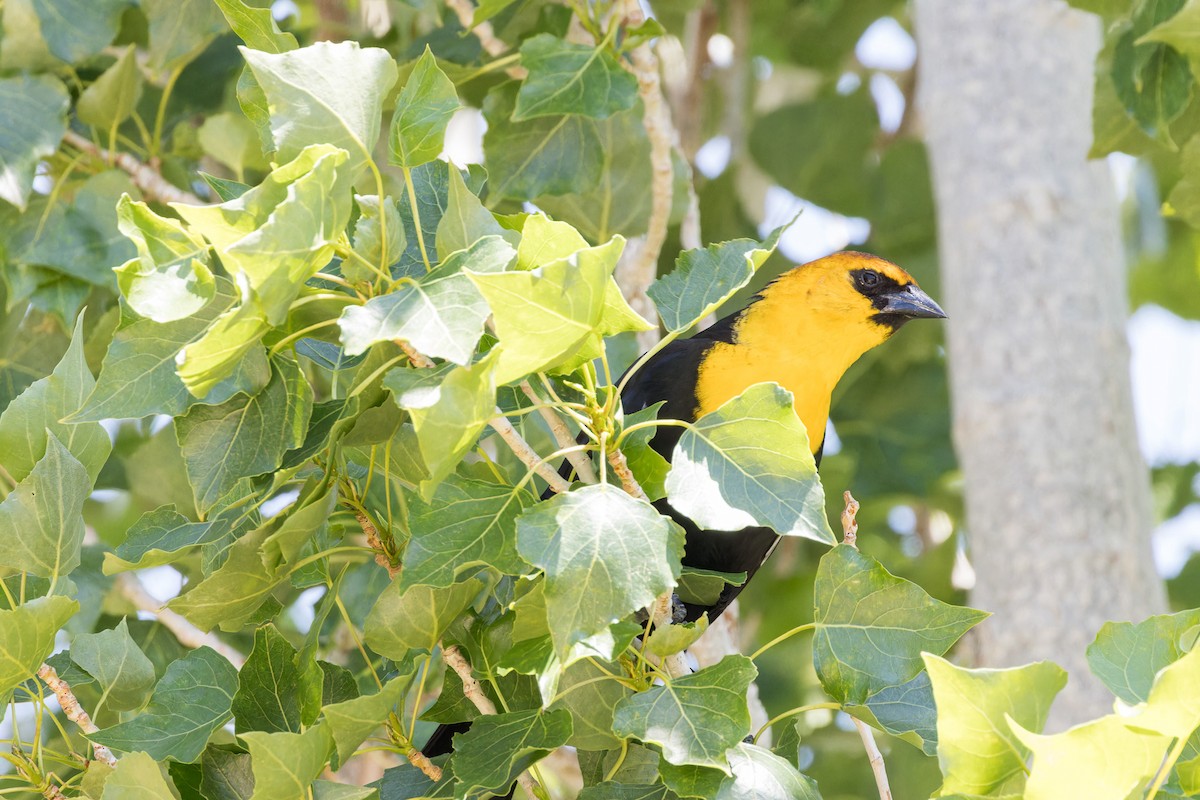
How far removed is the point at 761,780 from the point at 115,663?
88 centimetres

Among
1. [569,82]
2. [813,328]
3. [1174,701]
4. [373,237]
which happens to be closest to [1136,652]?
[1174,701]

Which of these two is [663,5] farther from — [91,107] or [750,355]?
[91,107]

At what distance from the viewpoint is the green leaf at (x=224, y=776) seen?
173 cm

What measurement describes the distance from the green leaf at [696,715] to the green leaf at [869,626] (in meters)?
0.17

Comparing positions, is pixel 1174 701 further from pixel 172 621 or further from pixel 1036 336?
pixel 1036 336

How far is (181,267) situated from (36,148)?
1.49 meters

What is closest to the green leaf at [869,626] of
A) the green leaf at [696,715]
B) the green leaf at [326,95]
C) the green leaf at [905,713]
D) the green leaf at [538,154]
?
the green leaf at [905,713]

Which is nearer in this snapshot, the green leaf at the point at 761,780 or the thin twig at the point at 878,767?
the green leaf at the point at 761,780

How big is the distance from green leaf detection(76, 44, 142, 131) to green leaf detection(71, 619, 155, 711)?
141 centimetres

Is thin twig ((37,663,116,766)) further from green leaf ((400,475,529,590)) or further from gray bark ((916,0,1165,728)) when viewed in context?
gray bark ((916,0,1165,728))

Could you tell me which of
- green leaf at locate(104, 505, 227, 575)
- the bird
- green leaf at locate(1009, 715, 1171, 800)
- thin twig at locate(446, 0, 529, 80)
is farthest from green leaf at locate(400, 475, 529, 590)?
thin twig at locate(446, 0, 529, 80)

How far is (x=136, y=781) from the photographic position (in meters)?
1.54

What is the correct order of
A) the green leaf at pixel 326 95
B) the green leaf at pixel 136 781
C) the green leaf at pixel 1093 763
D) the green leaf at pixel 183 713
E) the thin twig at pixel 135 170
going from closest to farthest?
the green leaf at pixel 1093 763, the green leaf at pixel 326 95, the green leaf at pixel 136 781, the green leaf at pixel 183 713, the thin twig at pixel 135 170

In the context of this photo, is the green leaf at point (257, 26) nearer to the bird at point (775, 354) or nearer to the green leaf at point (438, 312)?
the green leaf at point (438, 312)
